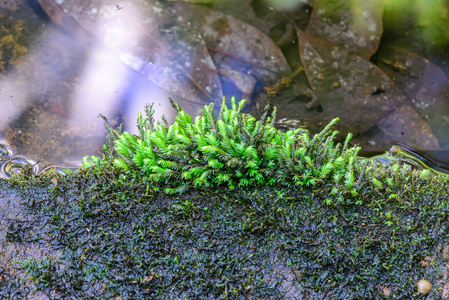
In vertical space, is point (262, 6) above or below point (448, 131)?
above

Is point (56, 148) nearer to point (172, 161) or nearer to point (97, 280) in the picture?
point (172, 161)

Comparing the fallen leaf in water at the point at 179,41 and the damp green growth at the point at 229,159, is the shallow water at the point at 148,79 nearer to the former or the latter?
the fallen leaf in water at the point at 179,41

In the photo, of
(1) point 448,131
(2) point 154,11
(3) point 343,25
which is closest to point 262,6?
(3) point 343,25

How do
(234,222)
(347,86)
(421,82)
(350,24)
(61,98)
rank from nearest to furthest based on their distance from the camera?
(234,222)
(61,98)
(347,86)
(421,82)
(350,24)

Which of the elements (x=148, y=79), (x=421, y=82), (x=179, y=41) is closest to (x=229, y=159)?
(x=148, y=79)

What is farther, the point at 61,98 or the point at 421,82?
the point at 421,82

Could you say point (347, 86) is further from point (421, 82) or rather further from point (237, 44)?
point (237, 44)
